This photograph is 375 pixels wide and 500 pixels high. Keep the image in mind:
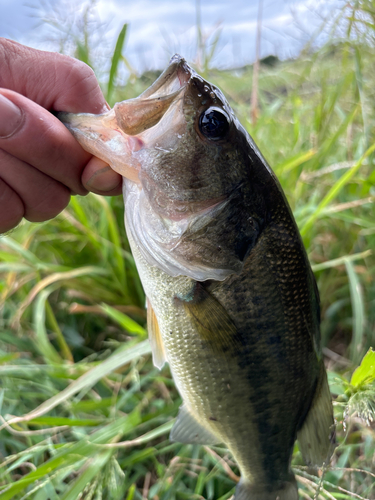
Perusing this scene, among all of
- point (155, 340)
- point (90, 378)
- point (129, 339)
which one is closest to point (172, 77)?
point (155, 340)

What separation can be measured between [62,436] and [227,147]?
128cm

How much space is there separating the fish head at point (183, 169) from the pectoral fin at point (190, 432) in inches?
20.0

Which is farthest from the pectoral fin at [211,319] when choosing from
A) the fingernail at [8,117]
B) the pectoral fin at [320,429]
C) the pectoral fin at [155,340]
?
the fingernail at [8,117]

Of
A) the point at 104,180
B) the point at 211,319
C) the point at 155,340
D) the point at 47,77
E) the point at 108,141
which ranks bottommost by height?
the point at 155,340

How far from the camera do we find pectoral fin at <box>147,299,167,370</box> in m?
1.05

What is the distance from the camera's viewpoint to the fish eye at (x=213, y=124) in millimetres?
835

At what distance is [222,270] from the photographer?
2.93ft

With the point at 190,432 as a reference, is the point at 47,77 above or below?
above

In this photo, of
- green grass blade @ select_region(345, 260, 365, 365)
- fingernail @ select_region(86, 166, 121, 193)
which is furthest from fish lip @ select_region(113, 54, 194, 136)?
green grass blade @ select_region(345, 260, 365, 365)

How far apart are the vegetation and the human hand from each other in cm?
39

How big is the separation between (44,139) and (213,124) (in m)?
0.39

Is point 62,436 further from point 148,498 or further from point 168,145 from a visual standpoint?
point 168,145

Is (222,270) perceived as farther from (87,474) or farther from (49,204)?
(87,474)

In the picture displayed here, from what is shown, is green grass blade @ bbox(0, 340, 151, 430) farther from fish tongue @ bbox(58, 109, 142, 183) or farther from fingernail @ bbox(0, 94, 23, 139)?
fingernail @ bbox(0, 94, 23, 139)
